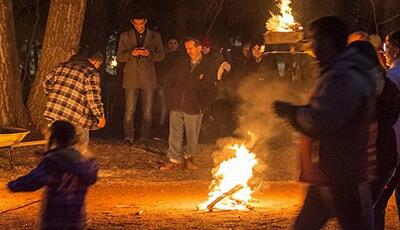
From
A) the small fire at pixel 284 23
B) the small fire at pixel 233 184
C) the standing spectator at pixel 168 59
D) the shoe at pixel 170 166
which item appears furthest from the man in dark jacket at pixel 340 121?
the standing spectator at pixel 168 59

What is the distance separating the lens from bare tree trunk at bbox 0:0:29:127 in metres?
13.6

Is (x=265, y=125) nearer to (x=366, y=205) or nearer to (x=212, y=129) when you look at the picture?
(x=212, y=129)

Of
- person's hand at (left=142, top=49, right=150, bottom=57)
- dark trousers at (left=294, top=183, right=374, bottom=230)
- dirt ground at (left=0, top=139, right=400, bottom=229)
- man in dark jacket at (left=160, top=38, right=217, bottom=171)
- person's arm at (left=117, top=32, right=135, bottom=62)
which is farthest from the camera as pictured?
person's arm at (left=117, top=32, right=135, bottom=62)

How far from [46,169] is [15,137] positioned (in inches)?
224

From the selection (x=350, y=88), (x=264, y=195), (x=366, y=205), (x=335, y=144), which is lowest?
(x=264, y=195)

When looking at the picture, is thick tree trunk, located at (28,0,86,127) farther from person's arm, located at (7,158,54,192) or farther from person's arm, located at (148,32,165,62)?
person's arm, located at (7,158,54,192)

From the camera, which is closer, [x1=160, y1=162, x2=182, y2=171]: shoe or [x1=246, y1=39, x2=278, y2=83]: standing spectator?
[x1=160, y1=162, x2=182, y2=171]: shoe

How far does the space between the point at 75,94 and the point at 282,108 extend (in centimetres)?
571

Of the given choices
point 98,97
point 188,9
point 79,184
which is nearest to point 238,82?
point 98,97

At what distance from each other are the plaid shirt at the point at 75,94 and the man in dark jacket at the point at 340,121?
5.59 metres

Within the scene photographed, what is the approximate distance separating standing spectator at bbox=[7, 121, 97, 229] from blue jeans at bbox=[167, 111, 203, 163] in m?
5.87

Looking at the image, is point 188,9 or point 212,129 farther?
point 188,9

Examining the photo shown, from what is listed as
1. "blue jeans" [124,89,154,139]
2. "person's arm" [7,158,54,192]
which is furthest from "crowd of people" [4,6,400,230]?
"blue jeans" [124,89,154,139]

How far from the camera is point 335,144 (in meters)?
5.02
